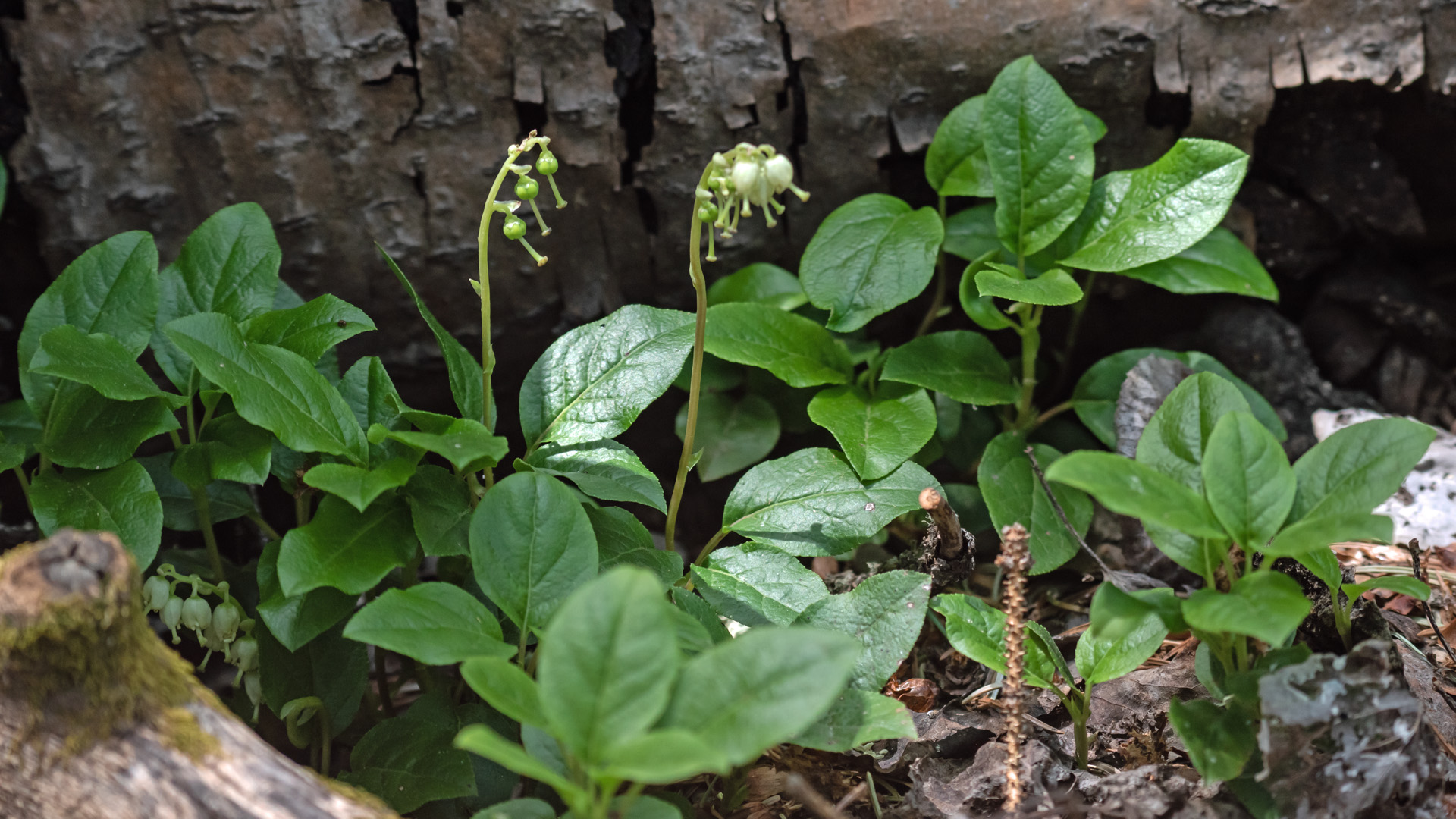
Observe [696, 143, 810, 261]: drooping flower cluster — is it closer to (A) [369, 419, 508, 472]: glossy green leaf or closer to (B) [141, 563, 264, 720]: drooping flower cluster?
(A) [369, 419, 508, 472]: glossy green leaf

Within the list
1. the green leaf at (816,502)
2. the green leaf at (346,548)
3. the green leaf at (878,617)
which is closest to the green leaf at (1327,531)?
the green leaf at (878,617)

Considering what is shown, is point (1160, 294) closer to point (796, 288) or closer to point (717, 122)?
point (796, 288)

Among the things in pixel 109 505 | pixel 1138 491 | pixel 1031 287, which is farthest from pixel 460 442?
pixel 1031 287

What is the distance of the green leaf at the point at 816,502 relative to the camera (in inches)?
70.9

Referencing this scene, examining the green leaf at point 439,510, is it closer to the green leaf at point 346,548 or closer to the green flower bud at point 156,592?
the green leaf at point 346,548

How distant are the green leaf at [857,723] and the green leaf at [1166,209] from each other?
1.08 meters

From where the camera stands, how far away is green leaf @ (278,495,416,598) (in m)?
1.44

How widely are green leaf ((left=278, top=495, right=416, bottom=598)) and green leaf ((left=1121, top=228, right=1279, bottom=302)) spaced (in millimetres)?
1591

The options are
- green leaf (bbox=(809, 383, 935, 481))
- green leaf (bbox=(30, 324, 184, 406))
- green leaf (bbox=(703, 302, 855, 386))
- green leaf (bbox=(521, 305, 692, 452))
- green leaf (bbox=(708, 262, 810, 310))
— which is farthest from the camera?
green leaf (bbox=(708, 262, 810, 310))

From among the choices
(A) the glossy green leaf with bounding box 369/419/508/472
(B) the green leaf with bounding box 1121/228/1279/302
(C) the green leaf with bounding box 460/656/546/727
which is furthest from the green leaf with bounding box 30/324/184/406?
(B) the green leaf with bounding box 1121/228/1279/302

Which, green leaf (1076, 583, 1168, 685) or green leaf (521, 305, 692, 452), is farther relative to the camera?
green leaf (521, 305, 692, 452)

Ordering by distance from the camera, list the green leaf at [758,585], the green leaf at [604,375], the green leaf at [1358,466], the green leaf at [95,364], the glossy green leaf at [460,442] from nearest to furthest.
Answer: the green leaf at [1358,466] < the glossy green leaf at [460,442] < the green leaf at [95,364] < the green leaf at [758,585] < the green leaf at [604,375]

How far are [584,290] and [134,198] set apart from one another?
1016mm

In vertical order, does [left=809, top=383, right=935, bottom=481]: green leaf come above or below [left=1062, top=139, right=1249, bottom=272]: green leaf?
below
